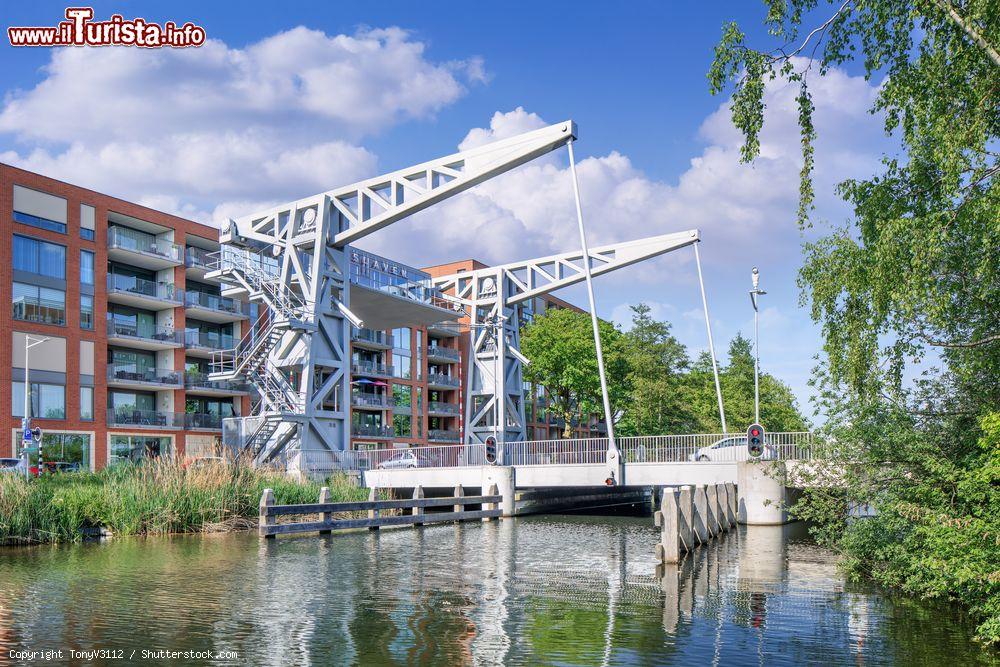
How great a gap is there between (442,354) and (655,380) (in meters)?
21.6

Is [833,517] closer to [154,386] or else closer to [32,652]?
[32,652]

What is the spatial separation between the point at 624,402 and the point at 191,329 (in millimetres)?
25112

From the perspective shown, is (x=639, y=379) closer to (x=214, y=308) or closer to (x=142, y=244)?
(x=214, y=308)

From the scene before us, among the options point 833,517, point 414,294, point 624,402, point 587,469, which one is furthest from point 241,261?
point 833,517

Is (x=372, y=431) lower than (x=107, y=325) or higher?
lower

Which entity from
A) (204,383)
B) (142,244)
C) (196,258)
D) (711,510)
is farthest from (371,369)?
(711,510)

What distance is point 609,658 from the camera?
28.8 feet

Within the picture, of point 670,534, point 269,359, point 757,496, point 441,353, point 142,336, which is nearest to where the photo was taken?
point 670,534

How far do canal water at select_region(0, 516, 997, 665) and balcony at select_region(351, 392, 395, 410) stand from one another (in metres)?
36.6

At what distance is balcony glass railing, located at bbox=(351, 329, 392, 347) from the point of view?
5766cm

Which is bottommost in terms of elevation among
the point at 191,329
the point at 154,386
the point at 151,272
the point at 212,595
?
the point at 212,595

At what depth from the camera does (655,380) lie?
161 feet

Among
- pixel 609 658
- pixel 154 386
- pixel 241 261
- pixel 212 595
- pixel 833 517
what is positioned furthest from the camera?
pixel 154 386

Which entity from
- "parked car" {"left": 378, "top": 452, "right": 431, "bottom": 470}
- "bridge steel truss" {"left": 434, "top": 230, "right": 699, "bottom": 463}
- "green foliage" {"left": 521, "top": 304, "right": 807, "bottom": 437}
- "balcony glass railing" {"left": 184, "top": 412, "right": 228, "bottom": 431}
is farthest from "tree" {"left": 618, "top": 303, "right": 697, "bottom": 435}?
"balcony glass railing" {"left": 184, "top": 412, "right": 228, "bottom": 431}
